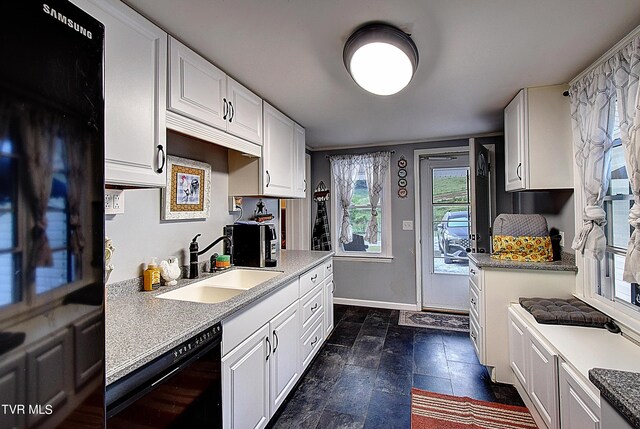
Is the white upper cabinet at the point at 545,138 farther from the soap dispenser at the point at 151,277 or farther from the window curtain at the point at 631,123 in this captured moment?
the soap dispenser at the point at 151,277

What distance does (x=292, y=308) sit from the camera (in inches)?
82.7

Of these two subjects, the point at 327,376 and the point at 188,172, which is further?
the point at 327,376

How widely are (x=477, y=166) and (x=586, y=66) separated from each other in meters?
1.16

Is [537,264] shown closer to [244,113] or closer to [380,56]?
[380,56]

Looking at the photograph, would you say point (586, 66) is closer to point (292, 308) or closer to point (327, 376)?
point (292, 308)

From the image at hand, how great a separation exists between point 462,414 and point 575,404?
0.78 meters

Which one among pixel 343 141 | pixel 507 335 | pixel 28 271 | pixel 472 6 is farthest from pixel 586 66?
pixel 28 271

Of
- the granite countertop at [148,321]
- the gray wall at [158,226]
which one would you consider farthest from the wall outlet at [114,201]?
the granite countertop at [148,321]

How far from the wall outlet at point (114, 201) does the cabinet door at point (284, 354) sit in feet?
3.34

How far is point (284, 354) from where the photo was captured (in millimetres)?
1957

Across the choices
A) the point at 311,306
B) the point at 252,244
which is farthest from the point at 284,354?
the point at 252,244

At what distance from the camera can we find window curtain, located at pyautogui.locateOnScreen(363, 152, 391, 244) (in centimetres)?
394

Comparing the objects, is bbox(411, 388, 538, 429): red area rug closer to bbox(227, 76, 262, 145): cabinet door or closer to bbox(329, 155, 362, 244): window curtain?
bbox(227, 76, 262, 145): cabinet door

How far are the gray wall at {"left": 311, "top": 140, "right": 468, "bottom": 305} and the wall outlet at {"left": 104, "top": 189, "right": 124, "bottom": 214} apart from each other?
3096mm
